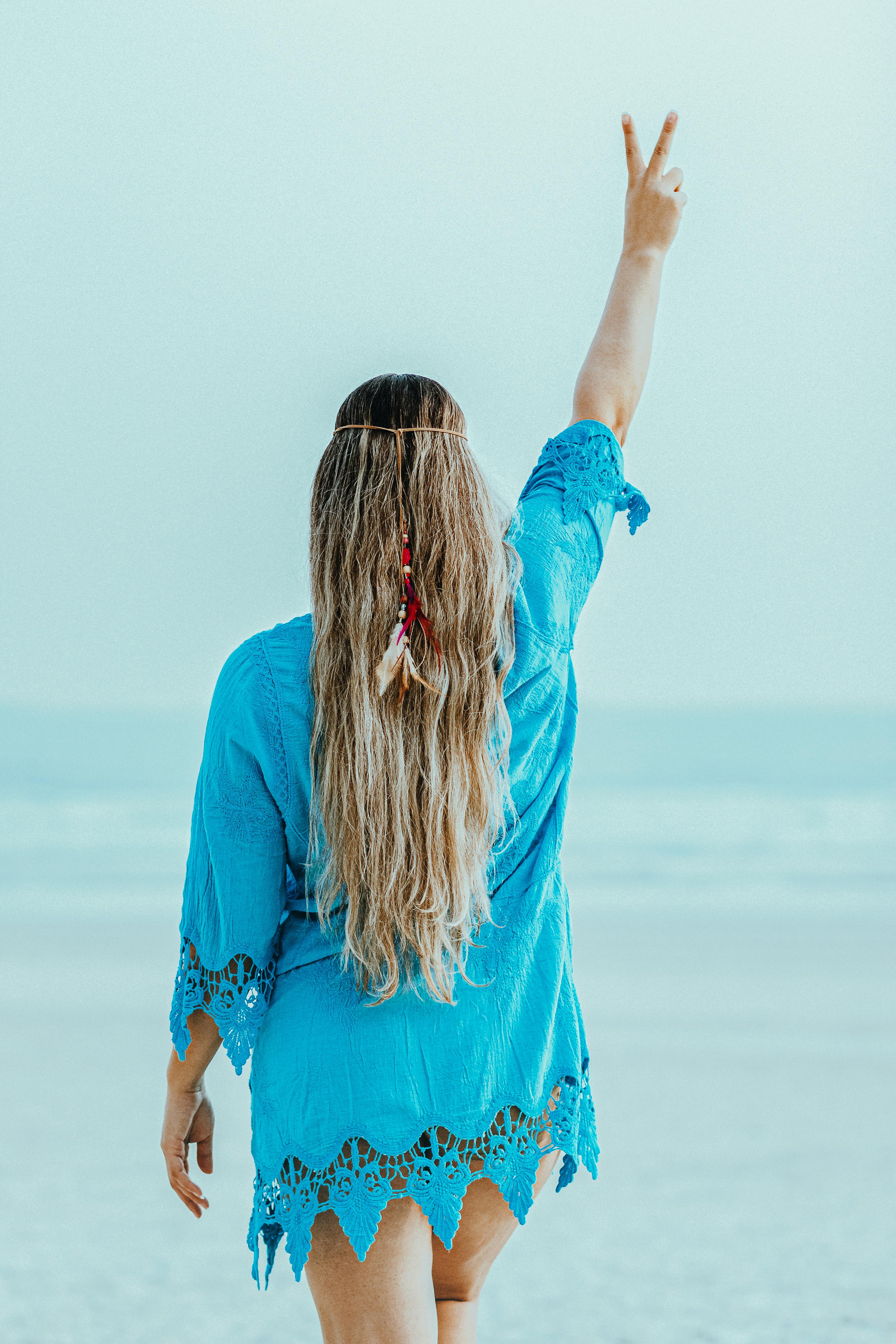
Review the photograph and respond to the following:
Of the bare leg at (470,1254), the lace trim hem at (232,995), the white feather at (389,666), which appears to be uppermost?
the white feather at (389,666)

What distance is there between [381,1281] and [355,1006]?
0.26 meters

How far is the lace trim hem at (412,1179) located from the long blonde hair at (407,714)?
0.49 ft

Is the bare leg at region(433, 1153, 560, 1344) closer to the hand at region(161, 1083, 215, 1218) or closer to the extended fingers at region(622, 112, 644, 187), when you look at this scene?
the hand at region(161, 1083, 215, 1218)

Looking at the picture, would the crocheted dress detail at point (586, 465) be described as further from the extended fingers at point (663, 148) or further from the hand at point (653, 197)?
the extended fingers at point (663, 148)

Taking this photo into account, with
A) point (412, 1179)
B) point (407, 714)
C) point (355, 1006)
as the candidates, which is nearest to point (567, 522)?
point (407, 714)

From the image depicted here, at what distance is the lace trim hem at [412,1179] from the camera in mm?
1163

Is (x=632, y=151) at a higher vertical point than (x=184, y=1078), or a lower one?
higher

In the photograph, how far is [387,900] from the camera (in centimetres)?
117

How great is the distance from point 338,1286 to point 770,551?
17.9 meters

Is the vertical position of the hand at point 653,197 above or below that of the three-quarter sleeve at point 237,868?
above

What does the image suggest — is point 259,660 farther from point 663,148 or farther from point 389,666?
point 663,148

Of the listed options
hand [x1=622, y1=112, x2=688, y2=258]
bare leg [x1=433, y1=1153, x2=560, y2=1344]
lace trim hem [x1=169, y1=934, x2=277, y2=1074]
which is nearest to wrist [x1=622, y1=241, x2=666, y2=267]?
hand [x1=622, y1=112, x2=688, y2=258]

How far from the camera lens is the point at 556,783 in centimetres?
135

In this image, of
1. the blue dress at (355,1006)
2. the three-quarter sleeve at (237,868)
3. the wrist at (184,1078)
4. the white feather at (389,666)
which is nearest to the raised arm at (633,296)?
the blue dress at (355,1006)
